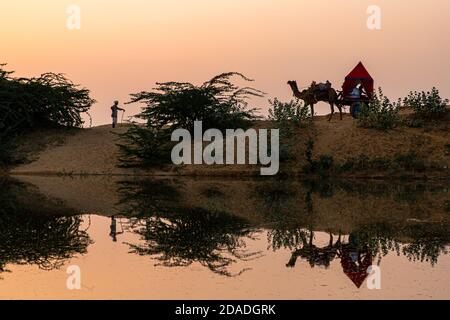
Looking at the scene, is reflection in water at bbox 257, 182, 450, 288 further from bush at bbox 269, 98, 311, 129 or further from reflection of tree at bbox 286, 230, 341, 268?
bush at bbox 269, 98, 311, 129

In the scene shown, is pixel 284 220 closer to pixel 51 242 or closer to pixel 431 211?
pixel 431 211

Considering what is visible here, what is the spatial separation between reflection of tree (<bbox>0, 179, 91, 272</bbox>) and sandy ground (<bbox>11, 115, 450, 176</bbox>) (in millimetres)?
16376

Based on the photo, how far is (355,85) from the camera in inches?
1502

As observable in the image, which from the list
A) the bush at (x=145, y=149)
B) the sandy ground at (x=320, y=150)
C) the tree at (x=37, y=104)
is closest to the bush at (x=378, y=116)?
the sandy ground at (x=320, y=150)

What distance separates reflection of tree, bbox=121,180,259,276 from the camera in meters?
11.5

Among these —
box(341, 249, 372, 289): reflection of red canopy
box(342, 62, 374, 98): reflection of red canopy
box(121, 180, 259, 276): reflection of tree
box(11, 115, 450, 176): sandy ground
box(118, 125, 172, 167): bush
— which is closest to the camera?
box(341, 249, 372, 289): reflection of red canopy

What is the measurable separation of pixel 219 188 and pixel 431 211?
978cm

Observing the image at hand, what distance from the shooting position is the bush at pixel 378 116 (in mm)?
36188

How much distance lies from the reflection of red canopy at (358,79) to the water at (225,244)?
14.4 m

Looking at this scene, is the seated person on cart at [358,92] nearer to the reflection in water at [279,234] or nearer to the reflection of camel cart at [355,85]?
the reflection of camel cart at [355,85]

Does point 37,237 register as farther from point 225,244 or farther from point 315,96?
point 315,96

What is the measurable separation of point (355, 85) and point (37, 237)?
89.4ft

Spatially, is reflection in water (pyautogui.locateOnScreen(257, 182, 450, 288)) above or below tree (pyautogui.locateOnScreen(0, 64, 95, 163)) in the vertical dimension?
below

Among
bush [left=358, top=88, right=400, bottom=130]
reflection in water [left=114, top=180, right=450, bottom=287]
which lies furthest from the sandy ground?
reflection in water [left=114, top=180, right=450, bottom=287]
